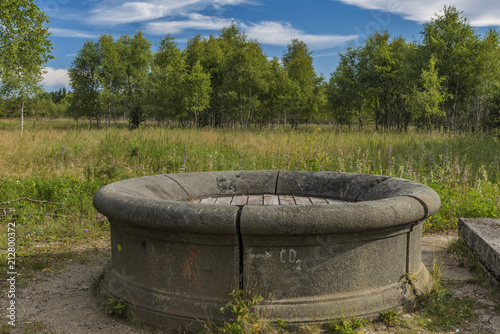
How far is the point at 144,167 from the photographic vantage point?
8.76 m

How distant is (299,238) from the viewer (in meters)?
2.59

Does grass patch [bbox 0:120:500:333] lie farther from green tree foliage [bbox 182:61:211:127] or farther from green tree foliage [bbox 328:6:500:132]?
green tree foliage [bbox 182:61:211:127]

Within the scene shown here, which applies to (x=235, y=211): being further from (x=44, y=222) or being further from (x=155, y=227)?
(x=44, y=222)

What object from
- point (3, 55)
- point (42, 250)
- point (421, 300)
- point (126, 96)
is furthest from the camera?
point (126, 96)

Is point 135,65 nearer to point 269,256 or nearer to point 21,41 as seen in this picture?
point 21,41

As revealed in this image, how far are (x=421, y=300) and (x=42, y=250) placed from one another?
4.75 meters

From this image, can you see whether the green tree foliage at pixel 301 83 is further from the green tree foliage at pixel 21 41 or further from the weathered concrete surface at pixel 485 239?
the weathered concrete surface at pixel 485 239

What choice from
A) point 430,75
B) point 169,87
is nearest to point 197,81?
point 169,87

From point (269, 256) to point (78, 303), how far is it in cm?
207

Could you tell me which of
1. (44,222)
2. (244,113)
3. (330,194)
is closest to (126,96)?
(244,113)

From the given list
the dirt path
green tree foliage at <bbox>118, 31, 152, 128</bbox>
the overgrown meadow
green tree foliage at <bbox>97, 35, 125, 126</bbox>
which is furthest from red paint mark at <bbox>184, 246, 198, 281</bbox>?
green tree foliage at <bbox>118, 31, 152, 128</bbox>

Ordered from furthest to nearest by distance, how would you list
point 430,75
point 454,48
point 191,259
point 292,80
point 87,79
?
point 87,79, point 292,80, point 454,48, point 430,75, point 191,259

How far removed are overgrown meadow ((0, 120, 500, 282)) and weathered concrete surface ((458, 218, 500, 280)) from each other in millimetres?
1241

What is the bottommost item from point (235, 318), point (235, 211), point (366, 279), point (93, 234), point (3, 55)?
point (93, 234)
